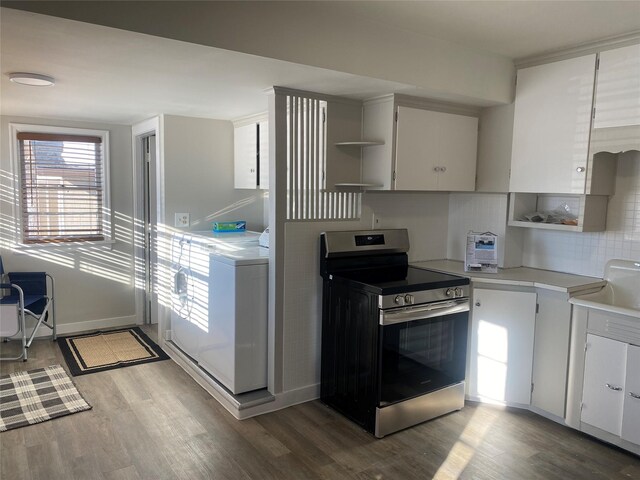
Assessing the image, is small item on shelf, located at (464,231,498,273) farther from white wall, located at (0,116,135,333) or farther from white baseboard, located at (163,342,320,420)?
white wall, located at (0,116,135,333)

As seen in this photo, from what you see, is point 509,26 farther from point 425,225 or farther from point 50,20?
point 50,20

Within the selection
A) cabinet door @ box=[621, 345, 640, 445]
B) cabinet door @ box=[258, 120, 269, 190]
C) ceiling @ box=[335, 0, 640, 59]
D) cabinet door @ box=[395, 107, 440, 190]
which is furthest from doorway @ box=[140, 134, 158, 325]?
cabinet door @ box=[621, 345, 640, 445]

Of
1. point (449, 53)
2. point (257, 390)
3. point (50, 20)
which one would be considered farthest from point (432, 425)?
point (50, 20)

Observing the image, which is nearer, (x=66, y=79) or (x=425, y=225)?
(x=66, y=79)

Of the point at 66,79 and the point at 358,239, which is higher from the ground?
the point at 66,79

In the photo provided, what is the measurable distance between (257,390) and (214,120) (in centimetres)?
240

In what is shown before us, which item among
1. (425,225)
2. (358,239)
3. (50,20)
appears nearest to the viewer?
(50,20)

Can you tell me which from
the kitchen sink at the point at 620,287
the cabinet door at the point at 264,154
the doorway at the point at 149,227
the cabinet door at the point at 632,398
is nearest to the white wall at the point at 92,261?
the doorway at the point at 149,227

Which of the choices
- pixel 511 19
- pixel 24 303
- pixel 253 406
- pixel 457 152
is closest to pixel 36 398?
pixel 24 303

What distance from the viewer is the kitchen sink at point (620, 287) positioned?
2.95 metres

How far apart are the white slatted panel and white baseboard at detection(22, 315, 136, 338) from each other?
278 centimetres

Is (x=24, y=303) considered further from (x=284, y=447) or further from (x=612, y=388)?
(x=612, y=388)

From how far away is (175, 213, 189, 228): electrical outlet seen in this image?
13.5 ft

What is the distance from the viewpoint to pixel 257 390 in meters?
3.20
